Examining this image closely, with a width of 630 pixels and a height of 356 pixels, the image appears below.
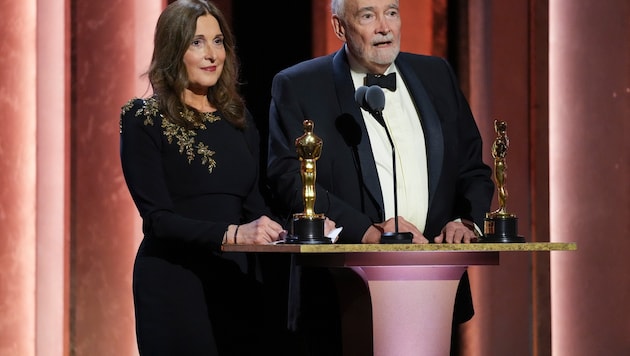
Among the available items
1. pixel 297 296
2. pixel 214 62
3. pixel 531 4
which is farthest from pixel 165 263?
pixel 531 4

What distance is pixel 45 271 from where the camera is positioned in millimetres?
3994

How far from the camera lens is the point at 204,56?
2.85 meters

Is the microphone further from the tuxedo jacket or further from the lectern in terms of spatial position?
the tuxedo jacket

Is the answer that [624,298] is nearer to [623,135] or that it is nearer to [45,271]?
[623,135]

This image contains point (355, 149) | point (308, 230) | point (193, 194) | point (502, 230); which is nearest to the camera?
point (308, 230)

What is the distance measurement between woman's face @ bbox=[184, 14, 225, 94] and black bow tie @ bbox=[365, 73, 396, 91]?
398 mm

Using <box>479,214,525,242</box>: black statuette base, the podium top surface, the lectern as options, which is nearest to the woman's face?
the lectern

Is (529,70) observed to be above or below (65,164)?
above

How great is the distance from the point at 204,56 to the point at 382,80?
487 millimetres

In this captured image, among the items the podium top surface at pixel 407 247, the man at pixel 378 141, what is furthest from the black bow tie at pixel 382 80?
the podium top surface at pixel 407 247

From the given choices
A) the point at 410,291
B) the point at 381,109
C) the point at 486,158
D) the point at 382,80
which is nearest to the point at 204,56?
the point at 382,80

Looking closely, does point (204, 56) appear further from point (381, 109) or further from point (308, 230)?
point (308, 230)

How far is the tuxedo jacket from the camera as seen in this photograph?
2801mm

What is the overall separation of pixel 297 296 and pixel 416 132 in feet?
1.82
